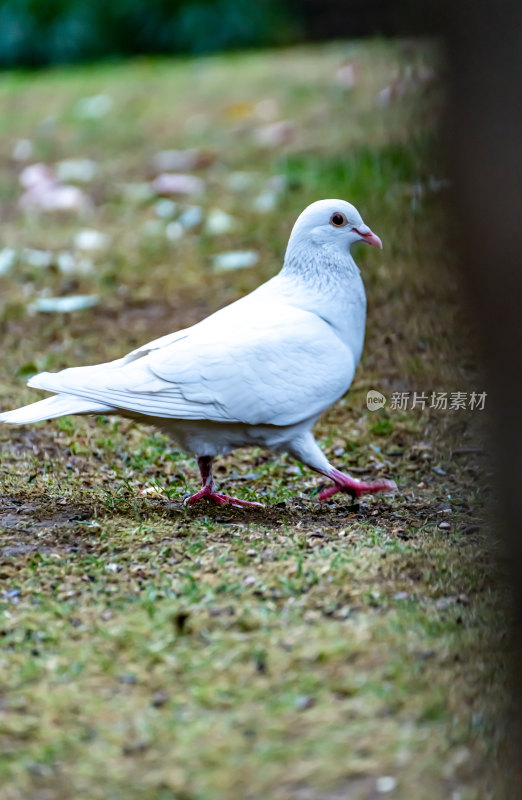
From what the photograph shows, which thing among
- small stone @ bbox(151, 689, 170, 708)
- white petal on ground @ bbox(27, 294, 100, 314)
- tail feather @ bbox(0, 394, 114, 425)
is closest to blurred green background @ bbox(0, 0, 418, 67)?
white petal on ground @ bbox(27, 294, 100, 314)

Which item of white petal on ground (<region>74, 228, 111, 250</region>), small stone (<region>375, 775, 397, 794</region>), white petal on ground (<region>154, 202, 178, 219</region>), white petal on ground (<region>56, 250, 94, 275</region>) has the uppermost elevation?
white petal on ground (<region>154, 202, 178, 219</region>)

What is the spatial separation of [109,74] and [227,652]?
10454mm

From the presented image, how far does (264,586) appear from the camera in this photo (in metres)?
2.76

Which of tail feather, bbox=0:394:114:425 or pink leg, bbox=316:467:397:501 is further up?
tail feather, bbox=0:394:114:425

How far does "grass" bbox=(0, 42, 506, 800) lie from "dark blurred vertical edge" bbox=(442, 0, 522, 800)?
0.14 metres

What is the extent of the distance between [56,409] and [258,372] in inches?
24.3

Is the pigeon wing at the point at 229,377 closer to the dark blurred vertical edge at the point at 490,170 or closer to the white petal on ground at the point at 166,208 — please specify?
the dark blurred vertical edge at the point at 490,170

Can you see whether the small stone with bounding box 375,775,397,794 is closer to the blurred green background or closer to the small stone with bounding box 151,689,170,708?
the small stone with bounding box 151,689,170,708

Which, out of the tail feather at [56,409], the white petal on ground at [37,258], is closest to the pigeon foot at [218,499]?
the tail feather at [56,409]

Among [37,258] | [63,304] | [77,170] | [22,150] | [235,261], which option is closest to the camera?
[63,304]

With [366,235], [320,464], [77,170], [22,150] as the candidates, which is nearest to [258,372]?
[320,464]

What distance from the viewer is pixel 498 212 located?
1524mm

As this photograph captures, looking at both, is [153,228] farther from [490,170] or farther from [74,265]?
[490,170]

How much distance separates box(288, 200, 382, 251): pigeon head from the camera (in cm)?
360
